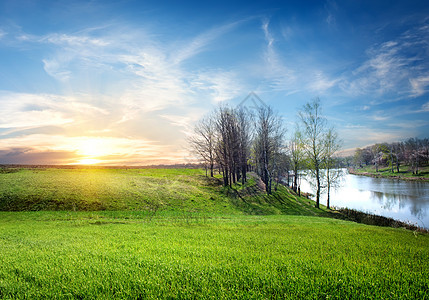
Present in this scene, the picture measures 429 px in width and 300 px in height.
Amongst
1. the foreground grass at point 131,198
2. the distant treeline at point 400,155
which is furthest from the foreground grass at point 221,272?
the distant treeline at point 400,155

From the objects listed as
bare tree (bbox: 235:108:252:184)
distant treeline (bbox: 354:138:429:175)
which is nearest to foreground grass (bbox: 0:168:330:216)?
bare tree (bbox: 235:108:252:184)

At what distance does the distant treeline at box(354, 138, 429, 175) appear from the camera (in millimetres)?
95287

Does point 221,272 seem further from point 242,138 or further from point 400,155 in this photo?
point 400,155

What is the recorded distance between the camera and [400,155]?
105 meters

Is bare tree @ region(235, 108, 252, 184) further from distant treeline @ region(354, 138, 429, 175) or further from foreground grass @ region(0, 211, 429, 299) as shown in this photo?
distant treeline @ region(354, 138, 429, 175)

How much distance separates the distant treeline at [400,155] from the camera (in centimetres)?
9529

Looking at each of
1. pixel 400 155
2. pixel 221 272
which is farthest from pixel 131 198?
pixel 400 155

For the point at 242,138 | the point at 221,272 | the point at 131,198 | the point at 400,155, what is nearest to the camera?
the point at 221,272

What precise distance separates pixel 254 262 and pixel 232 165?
43.1 meters

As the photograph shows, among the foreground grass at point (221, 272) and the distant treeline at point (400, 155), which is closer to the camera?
the foreground grass at point (221, 272)

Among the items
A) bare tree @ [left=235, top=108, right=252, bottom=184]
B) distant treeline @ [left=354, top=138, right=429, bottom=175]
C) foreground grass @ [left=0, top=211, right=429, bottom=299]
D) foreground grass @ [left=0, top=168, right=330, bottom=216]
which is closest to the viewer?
foreground grass @ [left=0, top=211, right=429, bottom=299]

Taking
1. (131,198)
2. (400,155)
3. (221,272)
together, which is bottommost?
(131,198)

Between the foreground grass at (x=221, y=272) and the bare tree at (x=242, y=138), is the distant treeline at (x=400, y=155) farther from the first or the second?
the foreground grass at (x=221, y=272)

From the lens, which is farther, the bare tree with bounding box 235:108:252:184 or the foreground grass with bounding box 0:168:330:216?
the bare tree with bounding box 235:108:252:184
